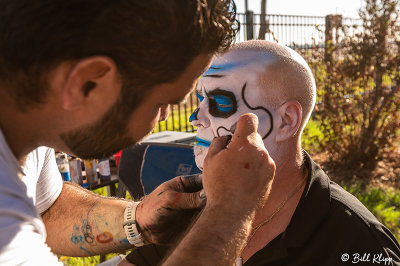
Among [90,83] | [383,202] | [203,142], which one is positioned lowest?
[383,202]

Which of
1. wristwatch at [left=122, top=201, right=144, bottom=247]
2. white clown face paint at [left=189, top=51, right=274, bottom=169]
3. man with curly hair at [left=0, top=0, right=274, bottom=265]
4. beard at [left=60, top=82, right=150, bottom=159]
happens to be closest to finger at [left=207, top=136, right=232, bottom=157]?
man with curly hair at [left=0, top=0, right=274, bottom=265]

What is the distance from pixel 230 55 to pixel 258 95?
0.70ft

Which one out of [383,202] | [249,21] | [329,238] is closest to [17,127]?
[329,238]

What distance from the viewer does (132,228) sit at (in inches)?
75.9

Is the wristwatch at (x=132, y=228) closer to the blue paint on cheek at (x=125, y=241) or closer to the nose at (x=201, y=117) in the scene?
the blue paint on cheek at (x=125, y=241)

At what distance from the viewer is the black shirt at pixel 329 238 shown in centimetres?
156

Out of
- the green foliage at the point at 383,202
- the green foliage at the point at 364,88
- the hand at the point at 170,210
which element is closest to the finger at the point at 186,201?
the hand at the point at 170,210

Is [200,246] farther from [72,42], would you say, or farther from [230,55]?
[230,55]

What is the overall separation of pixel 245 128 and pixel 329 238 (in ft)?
2.02

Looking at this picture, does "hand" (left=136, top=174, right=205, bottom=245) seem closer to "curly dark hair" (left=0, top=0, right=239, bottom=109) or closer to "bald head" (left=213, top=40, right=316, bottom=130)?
"bald head" (left=213, top=40, right=316, bottom=130)

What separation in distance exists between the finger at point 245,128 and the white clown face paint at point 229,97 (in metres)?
0.40

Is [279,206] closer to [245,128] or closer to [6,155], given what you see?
[245,128]

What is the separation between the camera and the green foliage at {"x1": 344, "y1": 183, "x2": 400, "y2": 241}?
400 centimetres

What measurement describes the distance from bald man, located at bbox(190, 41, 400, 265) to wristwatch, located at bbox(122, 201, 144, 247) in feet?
1.38
